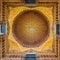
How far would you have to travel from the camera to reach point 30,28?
3.66 metres

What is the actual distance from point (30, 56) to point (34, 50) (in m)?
0.18

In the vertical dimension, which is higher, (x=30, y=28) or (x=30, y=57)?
(x=30, y=28)

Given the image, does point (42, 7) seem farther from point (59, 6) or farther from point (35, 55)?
point (35, 55)

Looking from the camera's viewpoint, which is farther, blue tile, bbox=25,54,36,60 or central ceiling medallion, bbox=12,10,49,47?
central ceiling medallion, bbox=12,10,49,47

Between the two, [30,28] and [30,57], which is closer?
[30,57]

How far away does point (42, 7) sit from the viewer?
11.8ft

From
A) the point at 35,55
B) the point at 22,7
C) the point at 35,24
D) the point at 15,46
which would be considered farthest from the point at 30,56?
the point at 22,7

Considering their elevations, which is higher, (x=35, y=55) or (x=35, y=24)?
(x=35, y=24)

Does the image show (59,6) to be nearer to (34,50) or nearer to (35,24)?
(35,24)

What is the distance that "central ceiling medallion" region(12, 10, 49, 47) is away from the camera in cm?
364

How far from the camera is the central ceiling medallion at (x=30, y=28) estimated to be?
12.0 ft

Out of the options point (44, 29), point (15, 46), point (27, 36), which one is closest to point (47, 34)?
point (44, 29)

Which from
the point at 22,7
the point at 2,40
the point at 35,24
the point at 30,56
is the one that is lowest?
the point at 30,56

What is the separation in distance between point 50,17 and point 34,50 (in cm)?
63
